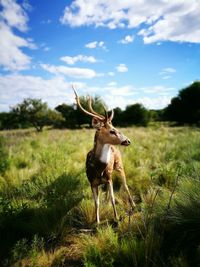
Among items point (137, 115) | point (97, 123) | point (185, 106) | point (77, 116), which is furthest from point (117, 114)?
point (97, 123)

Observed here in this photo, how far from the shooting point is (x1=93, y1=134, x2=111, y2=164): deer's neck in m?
4.36

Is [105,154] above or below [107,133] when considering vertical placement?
below

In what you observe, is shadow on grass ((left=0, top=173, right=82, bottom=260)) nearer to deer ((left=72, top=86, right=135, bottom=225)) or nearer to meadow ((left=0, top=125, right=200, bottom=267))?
meadow ((left=0, top=125, right=200, bottom=267))

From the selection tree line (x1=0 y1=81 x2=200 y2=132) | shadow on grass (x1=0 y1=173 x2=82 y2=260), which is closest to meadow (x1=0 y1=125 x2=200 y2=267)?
shadow on grass (x1=0 y1=173 x2=82 y2=260)

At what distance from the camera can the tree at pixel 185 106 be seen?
30453 millimetres

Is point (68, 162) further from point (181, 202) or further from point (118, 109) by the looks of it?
point (118, 109)

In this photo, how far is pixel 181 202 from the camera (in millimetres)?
3473

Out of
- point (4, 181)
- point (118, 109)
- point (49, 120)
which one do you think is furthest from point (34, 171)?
point (118, 109)

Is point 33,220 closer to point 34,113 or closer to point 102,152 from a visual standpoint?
point 102,152

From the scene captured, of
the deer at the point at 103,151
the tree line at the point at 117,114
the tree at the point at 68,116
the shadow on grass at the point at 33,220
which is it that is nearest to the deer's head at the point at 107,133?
the deer at the point at 103,151

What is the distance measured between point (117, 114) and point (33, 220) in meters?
35.2

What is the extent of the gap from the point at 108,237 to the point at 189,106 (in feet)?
97.5

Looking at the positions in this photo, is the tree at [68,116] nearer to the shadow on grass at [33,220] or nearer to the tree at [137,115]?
the tree at [137,115]

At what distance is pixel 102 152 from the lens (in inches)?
173
